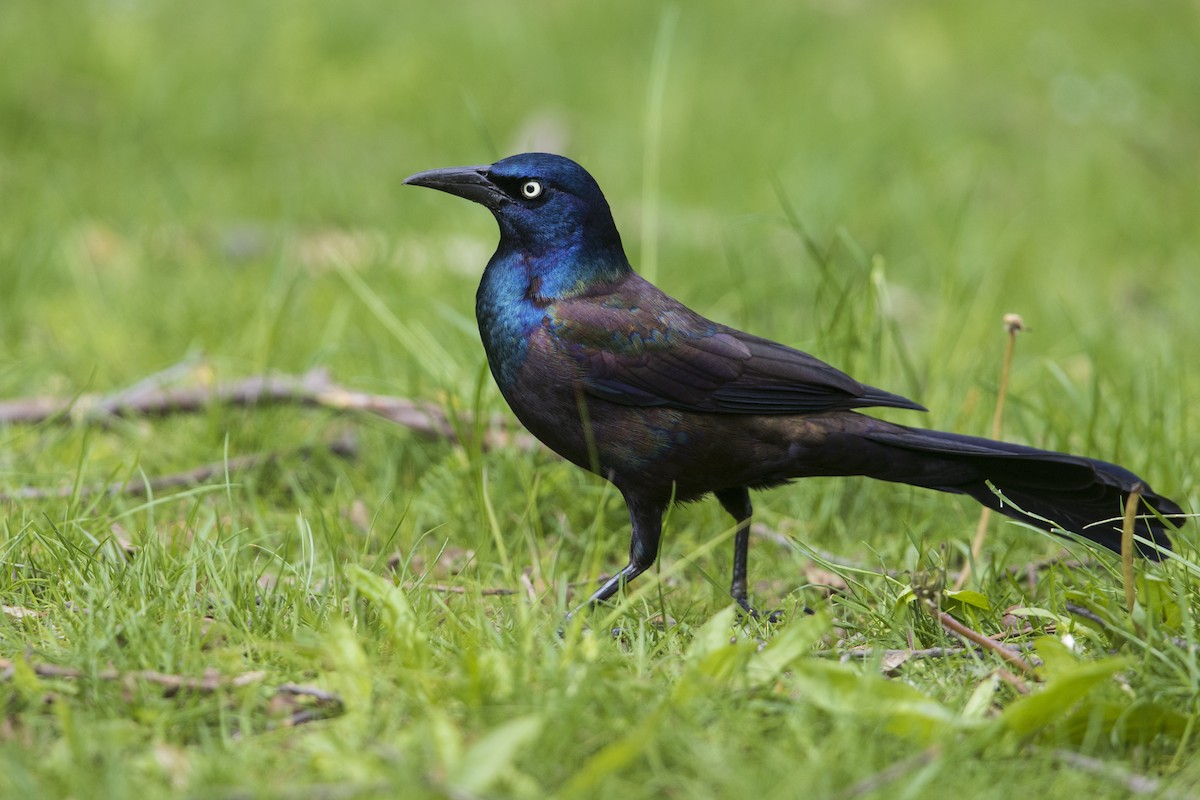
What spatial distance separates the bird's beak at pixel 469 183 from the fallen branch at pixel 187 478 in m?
0.99

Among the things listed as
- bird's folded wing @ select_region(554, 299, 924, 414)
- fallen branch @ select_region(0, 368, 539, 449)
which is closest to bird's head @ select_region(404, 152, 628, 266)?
bird's folded wing @ select_region(554, 299, 924, 414)

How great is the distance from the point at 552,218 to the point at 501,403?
1.15m

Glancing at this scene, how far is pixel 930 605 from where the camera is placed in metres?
2.77

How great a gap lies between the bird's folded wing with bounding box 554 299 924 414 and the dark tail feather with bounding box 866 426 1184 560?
181 mm

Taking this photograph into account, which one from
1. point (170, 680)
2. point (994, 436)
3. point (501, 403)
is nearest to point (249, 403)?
point (501, 403)

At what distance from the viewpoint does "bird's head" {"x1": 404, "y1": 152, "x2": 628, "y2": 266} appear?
137 inches

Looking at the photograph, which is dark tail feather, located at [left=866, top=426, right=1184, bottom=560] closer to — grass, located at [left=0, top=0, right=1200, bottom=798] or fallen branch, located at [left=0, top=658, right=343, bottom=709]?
grass, located at [left=0, top=0, right=1200, bottom=798]

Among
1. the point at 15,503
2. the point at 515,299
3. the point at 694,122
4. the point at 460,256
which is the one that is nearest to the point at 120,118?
the point at 460,256

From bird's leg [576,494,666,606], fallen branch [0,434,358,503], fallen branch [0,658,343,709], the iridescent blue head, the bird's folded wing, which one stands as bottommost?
fallen branch [0,434,358,503]

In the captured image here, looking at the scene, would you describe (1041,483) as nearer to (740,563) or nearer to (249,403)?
(740,563)

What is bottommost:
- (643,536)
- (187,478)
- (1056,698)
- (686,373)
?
(187,478)

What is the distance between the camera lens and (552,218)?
3473 mm

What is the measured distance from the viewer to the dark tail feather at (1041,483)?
315cm

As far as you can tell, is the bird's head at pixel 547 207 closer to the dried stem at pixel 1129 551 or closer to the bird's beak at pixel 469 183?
the bird's beak at pixel 469 183
